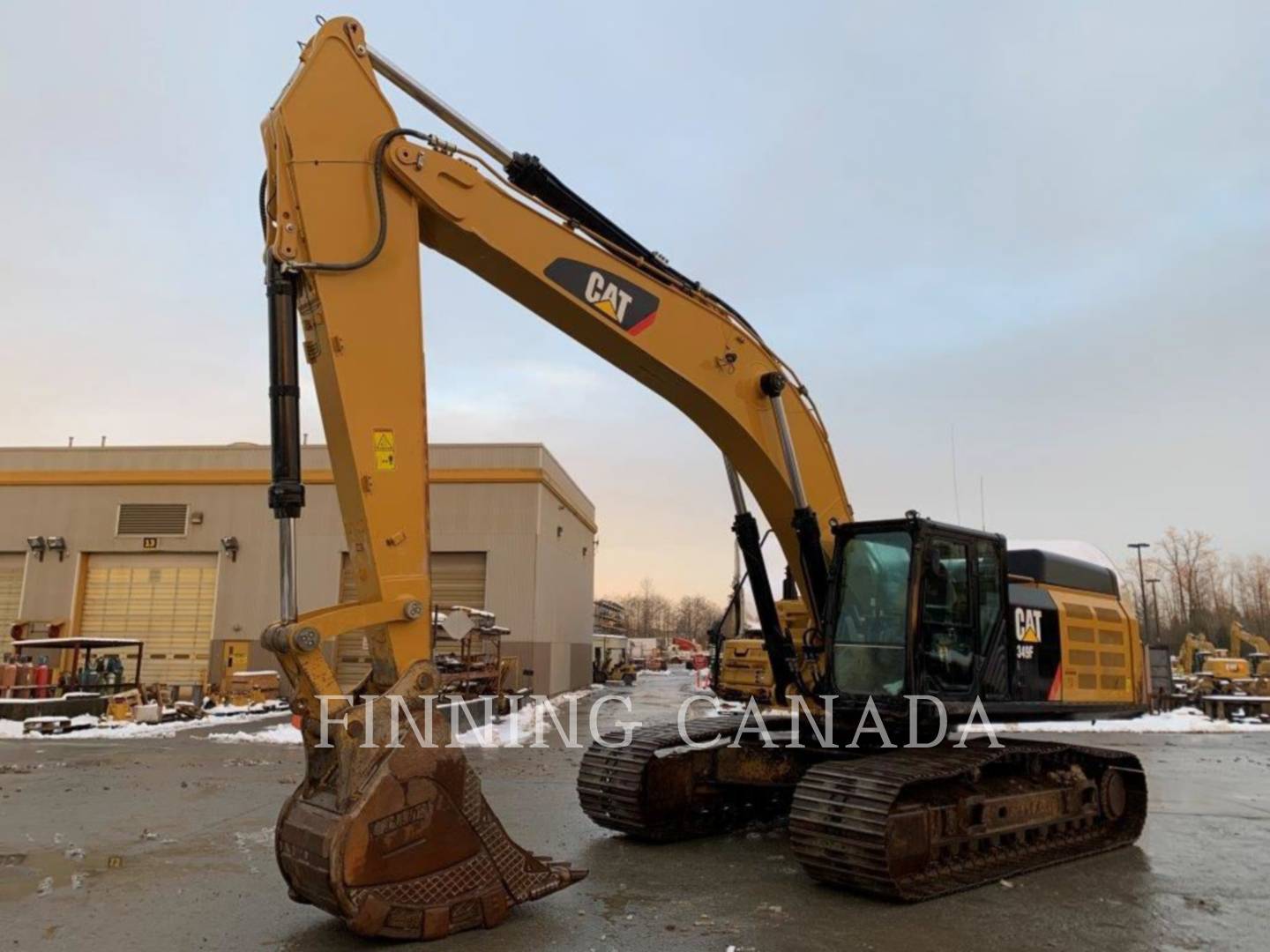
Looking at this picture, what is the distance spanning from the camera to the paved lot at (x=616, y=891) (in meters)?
5.49

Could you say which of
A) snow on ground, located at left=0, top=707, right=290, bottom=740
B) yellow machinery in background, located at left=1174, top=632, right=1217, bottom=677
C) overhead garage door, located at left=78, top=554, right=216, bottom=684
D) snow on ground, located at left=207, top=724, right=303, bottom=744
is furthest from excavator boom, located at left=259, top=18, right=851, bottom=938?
yellow machinery in background, located at left=1174, top=632, right=1217, bottom=677

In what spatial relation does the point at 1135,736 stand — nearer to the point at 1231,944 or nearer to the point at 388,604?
the point at 1231,944

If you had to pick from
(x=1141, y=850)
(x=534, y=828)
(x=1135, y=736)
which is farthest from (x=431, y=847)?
(x=1135, y=736)

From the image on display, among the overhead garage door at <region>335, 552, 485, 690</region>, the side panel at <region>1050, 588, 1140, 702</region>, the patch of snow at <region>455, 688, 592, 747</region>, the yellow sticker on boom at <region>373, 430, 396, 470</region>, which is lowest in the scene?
the patch of snow at <region>455, 688, 592, 747</region>

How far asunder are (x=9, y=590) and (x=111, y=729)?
39.5ft

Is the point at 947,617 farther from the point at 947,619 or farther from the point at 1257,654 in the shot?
the point at 1257,654

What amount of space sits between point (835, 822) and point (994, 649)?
2165mm

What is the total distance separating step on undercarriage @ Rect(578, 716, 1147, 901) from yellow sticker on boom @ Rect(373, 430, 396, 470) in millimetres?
3619

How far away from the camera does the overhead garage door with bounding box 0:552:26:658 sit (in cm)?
2733

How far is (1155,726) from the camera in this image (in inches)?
837

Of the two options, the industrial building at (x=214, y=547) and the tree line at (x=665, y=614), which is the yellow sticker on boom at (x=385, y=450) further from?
the tree line at (x=665, y=614)

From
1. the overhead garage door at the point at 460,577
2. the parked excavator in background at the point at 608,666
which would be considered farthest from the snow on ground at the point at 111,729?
the parked excavator in background at the point at 608,666

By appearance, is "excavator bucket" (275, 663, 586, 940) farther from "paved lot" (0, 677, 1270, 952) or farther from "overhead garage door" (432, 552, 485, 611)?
"overhead garage door" (432, 552, 485, 611)

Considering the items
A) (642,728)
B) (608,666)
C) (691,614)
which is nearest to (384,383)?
(642,728)
